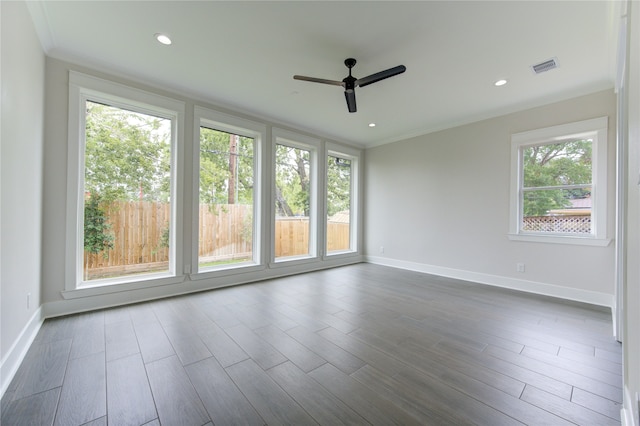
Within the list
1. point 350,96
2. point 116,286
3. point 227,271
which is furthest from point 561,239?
point 116,286

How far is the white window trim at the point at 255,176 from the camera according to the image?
3.75m

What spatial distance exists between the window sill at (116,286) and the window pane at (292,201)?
5.84 ft

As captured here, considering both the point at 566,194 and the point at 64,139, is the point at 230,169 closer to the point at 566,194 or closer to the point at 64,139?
the point at 64,139

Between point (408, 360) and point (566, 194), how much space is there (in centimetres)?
350

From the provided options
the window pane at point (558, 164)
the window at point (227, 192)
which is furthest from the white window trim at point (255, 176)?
the window pane at point (558, 164)

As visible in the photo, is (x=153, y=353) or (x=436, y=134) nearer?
(x=153, y=353)

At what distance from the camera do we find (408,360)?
2.02 meters

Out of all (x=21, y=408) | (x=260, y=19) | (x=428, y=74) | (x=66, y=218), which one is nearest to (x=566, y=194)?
(x=428, y=74)

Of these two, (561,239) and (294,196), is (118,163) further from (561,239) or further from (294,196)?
(561,239)

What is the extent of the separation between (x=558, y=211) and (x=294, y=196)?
417 centimetres

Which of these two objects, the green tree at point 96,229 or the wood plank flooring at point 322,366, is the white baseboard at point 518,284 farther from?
the green tree at point 96,229

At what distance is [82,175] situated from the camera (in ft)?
9.93

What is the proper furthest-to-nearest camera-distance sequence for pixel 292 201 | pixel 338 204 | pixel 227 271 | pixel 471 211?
pixel 338 204, pixel 292 201, pixel 471 211, pixel 227 271

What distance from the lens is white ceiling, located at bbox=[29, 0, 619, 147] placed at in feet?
7.07
